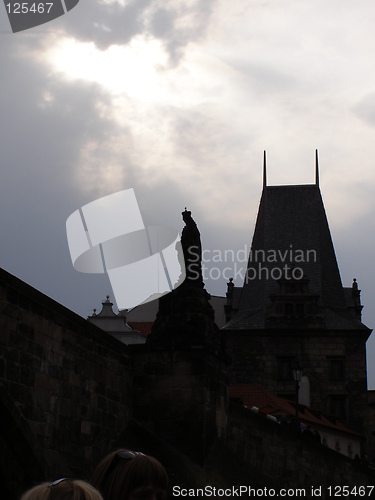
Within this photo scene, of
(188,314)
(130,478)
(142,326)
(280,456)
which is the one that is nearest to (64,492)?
(130,478)

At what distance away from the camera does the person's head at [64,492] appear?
2650 millimetres

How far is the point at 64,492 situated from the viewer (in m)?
2.66

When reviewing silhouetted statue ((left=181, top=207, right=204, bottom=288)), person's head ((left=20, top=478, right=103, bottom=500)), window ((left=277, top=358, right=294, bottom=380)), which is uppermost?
window ((left=277, top=358, right=294, bottom=380))

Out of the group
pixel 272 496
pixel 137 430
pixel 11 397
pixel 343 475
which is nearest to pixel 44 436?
pixel 11 397

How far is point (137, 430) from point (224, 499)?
153cm

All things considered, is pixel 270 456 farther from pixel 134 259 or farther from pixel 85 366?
pixel 134 259

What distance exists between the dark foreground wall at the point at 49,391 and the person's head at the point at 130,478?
5201mm

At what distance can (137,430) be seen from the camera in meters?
11.8

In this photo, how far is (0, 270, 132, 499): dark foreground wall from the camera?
27.0 feet

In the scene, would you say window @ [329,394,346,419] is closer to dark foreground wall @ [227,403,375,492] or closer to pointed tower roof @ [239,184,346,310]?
pointed tower roof @ [239,184,346,310]

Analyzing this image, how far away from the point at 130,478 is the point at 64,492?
0.33m

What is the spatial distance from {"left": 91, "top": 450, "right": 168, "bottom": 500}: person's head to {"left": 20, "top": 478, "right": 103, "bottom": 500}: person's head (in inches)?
9.4

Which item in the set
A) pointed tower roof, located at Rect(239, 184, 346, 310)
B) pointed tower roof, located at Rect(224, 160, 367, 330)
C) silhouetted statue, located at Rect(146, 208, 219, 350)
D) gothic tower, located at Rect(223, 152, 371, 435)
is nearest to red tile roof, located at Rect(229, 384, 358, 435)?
gothic tower, located at Rect(223, 152, 371, 435)

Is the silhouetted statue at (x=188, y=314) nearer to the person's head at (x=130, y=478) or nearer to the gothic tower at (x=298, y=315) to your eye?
the person's head at (x=130, y=478)
